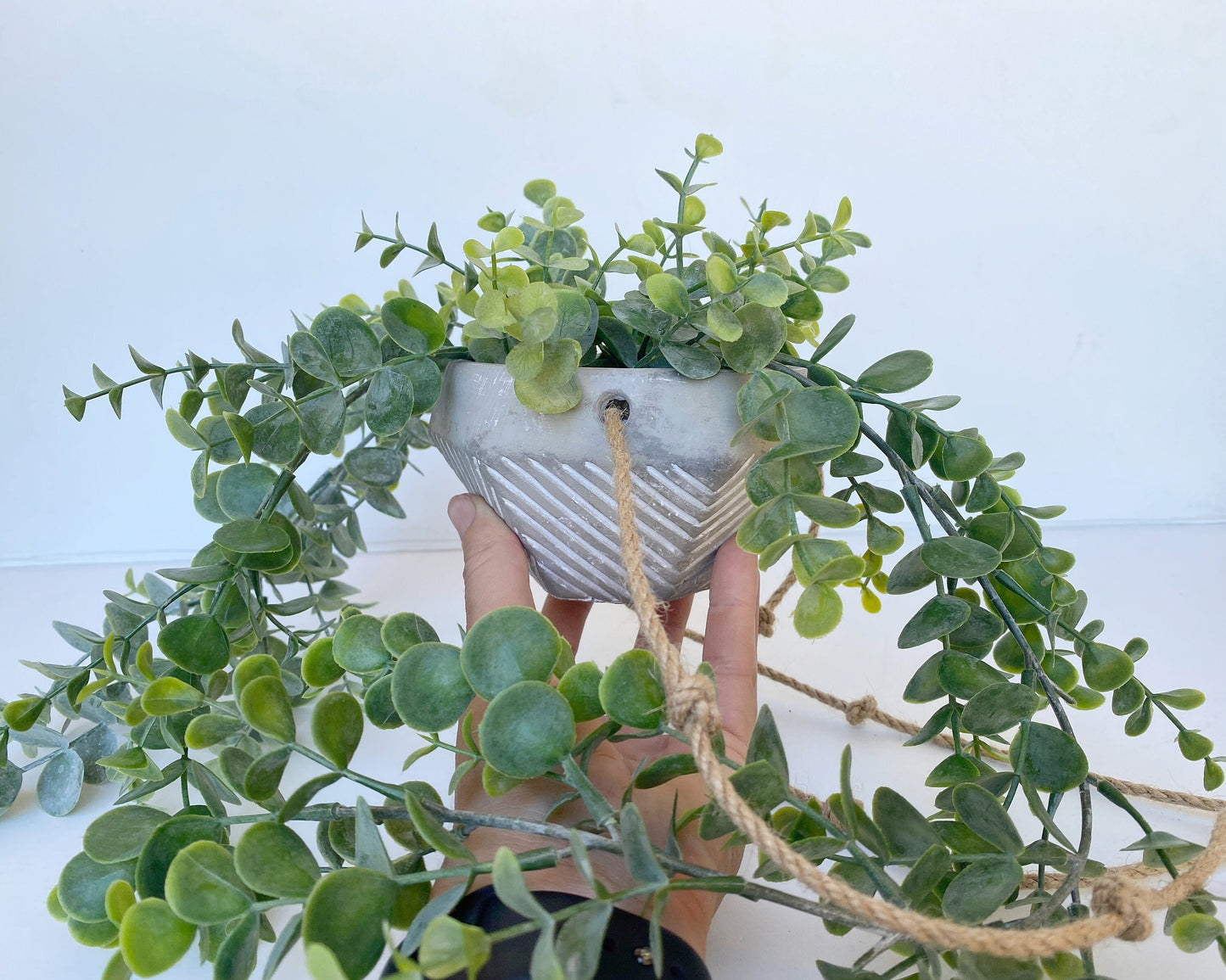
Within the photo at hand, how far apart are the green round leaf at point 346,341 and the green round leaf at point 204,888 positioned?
0.78ft

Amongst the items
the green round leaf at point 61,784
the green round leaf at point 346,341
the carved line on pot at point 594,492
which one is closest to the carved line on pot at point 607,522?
the carved line on pot at point 594,492

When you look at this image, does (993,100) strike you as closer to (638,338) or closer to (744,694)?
(638,338)

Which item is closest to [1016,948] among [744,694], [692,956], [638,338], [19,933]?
[692,956]

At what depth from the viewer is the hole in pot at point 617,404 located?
46cm

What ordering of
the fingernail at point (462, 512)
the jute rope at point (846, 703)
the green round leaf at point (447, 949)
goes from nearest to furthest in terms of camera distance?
the green round leaf at point (447, 949)
the fingernail at point (462, 512)
the jute rope at point (846, 703)

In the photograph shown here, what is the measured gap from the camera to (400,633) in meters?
0.37

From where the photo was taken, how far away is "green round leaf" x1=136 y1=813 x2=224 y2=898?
0.33 meters

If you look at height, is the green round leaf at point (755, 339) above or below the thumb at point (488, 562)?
above

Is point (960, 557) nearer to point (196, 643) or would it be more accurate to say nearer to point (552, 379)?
point (552, 379)

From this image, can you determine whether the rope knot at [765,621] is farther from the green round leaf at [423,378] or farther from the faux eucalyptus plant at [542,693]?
the green round leaf at [423,378]

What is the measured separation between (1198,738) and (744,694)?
245 mm

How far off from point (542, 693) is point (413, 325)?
9.6 inches

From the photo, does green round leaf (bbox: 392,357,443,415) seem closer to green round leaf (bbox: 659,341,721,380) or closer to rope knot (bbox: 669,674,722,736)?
green round leaf (bbox: 659,341,721,380)

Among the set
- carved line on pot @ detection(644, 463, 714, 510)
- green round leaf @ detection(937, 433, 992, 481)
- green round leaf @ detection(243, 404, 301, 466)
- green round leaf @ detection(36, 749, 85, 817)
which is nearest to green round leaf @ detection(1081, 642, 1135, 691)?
green round leaf @ detection(937, 433, 992, 481)
